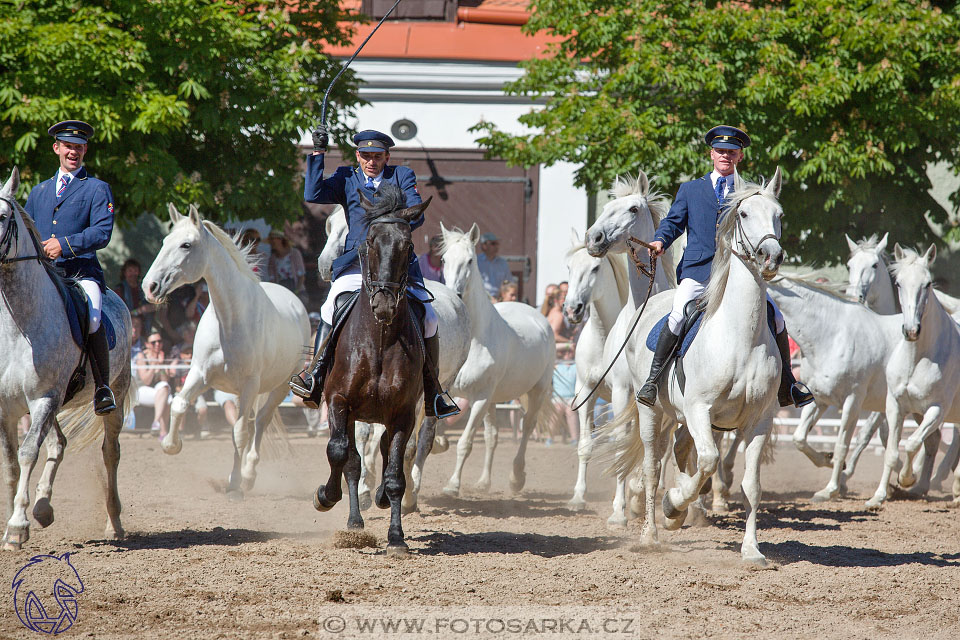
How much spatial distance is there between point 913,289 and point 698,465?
429 centimetres

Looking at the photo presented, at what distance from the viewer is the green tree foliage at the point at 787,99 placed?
14.0 meters

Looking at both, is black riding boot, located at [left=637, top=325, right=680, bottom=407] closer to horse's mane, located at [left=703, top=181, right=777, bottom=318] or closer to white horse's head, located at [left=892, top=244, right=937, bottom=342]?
horse's mane, located at [left=703, top=181, right=777, bottom=318]

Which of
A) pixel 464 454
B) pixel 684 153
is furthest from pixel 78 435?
pixel 684 153

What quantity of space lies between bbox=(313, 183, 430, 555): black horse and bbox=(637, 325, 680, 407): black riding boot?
62.7 inches

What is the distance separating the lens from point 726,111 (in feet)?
48.4

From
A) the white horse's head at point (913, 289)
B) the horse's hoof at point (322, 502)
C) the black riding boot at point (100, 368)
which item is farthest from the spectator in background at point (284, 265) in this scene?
the horse's hoof at point (322, 502)

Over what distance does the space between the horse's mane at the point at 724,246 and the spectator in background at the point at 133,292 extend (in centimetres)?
A: 1072

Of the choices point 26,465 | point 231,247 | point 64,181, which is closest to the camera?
point 26,465

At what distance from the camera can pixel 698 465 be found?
6.46 m

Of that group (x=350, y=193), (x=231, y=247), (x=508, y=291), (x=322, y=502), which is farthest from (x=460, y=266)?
(x=508, y=291)

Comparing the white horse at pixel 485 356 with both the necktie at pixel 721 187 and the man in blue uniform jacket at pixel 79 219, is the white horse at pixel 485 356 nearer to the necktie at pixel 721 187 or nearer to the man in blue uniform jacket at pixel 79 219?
the necktie at pixel 721 187

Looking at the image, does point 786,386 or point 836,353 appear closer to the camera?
point 786,386

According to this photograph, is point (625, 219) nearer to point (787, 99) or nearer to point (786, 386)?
point (786, 386)

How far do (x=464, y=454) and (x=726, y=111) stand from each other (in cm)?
737
